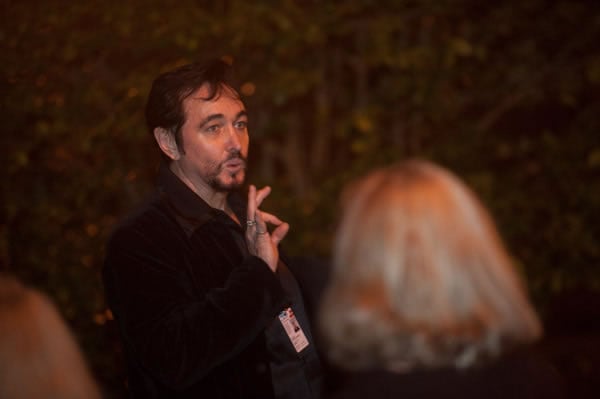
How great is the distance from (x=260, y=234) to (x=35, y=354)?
82 cm

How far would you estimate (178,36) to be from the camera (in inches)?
132

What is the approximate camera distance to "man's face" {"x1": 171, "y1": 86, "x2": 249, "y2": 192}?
92.8 inches

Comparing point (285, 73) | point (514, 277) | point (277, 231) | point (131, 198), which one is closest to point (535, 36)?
point (285, 73)

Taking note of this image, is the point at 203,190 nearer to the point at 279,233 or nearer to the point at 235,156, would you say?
the point at 235,156

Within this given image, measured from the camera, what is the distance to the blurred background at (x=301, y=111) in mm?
3424

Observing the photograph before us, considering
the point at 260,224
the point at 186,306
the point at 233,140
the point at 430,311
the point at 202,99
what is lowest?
the point at 430,311

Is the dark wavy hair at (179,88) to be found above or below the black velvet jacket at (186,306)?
above

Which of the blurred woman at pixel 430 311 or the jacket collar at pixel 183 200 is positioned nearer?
the blurred woman at pixel 430 311

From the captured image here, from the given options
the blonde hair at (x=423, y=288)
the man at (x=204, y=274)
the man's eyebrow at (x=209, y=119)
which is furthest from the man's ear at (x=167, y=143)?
the blonde hair at (x=423, y=288)

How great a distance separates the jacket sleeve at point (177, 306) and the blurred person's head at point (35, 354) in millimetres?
329

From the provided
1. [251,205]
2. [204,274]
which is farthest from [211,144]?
[204,274]

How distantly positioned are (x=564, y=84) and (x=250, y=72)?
186 cm

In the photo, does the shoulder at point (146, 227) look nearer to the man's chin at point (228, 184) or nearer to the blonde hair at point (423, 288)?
the man's chin at point (228, 184)

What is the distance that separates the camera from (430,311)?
1.42m
